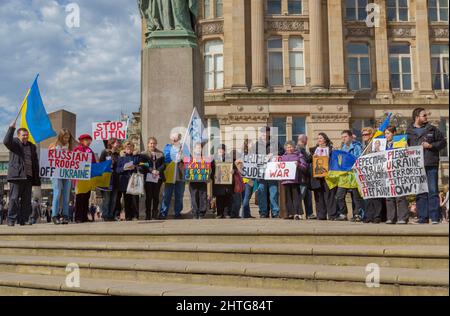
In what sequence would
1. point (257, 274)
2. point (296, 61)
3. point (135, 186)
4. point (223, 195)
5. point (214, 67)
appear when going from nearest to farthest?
point (257, 274)
point (135, 186)
point (223, 195)
point (214, 67)
point (296, 61)

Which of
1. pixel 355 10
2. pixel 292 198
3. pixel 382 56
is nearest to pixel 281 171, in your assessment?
pixel 292 198

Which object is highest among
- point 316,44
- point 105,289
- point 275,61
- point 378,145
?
point 316,44

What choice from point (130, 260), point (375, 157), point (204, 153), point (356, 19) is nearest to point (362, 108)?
point (356, 19)

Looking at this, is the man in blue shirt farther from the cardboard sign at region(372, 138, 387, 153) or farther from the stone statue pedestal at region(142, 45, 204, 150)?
the stone statue pedestal at region(142, 45, 204, 150)

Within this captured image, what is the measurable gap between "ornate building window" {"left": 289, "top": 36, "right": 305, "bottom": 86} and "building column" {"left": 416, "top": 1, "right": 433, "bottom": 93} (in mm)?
8942

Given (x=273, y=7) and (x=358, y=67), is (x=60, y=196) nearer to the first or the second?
(x=273, y=7)

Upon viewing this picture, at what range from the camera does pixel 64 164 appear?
38.8 feet

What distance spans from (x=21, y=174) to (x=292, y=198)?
19.1ft

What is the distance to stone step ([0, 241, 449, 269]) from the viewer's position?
6.11 m

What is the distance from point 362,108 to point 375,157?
104 feet

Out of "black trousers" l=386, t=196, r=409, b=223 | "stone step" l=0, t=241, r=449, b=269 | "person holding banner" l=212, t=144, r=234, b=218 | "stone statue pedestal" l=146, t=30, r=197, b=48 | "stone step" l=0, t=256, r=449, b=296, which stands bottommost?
"stone step" l=0, t=256, r=449, b=296

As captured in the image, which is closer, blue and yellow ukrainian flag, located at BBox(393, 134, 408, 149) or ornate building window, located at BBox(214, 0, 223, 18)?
blue and yellow ukrainian flag, located at BBox(393, 134, 408, 149)

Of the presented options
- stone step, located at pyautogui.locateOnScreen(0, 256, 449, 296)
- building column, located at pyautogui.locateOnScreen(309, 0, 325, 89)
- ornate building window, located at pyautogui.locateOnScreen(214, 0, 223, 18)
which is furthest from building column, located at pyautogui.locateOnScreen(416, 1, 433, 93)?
stone step, located at pyautogui.locateOnScreen(0, 256, 449, 296)

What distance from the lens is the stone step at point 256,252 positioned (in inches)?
241
